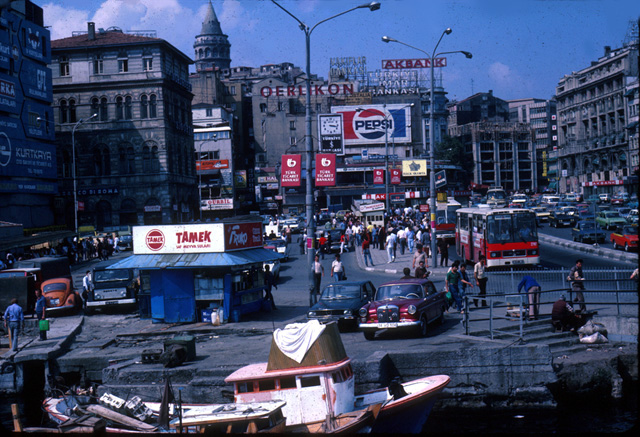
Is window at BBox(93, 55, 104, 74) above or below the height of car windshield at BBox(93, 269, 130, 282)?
above

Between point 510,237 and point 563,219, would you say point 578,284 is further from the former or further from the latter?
point 563,219

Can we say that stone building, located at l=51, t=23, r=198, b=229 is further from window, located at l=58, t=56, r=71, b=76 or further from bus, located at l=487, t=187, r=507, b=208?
bus, located at l=487, t=187, r=507, b=208

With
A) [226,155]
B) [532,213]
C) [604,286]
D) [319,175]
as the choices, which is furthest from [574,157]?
[604,286]

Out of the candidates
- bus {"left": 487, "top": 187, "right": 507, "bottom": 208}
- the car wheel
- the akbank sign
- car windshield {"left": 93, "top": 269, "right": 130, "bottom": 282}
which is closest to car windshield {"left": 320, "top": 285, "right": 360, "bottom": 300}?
→ the car wheel

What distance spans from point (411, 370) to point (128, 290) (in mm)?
15433

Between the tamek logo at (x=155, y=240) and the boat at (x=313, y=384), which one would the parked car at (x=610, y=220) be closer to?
the tamek logo at (x=155, y=240)

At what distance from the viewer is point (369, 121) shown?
115375 millimetres

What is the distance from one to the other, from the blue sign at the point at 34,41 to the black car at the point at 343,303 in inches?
1996

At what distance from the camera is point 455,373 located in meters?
17.8

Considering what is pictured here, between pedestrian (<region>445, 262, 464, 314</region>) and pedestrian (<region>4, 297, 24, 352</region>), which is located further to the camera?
pedestrian (<region>4, 297, 24, 352</region>)

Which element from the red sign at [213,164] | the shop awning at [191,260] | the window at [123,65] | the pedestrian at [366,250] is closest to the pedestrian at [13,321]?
the shop awning at [191,260]

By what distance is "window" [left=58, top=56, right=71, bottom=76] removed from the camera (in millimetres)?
78125

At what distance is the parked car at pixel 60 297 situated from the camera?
2945 cm

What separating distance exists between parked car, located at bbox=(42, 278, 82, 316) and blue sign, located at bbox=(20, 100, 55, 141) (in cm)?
3617
